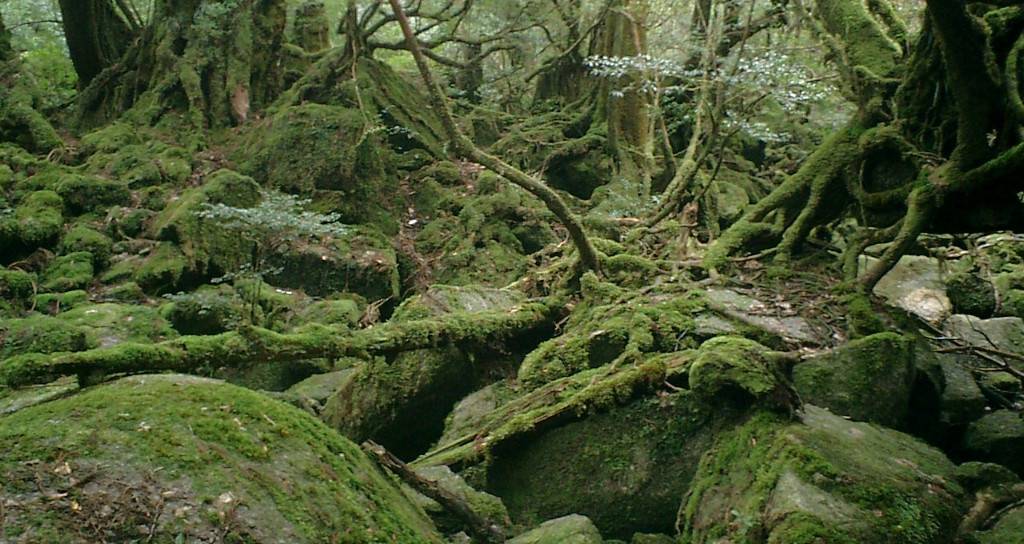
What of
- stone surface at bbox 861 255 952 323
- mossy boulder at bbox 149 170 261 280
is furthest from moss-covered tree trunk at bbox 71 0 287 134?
stone surface at bbox 861 255 952 323

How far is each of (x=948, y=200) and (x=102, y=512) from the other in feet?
17.6

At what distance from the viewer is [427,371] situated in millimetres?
6887

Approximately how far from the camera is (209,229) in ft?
33.3

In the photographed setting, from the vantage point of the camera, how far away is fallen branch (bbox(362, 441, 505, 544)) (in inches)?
184

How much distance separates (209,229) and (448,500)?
686 centimetres

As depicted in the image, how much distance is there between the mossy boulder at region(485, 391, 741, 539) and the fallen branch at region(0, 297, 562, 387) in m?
1.58

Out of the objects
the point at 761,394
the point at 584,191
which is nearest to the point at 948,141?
the point at 761,394

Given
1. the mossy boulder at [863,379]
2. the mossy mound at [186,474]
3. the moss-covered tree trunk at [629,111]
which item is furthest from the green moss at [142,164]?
the mossy boulder at [863,379]

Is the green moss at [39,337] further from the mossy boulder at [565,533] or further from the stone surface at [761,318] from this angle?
the stone surface at [761,318]

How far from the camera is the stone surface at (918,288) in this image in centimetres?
788

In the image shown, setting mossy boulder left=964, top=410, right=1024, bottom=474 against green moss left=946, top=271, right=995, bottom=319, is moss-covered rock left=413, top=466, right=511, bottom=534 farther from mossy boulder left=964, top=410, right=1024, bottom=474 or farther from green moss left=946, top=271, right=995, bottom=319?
green moss left=946, top=271, right=995, bottom=319

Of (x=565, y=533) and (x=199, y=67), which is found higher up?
(x=199, y=67)

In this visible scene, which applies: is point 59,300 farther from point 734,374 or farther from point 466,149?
point 734,374

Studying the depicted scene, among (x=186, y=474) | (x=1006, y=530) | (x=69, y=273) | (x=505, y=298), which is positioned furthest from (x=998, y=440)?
(x=69, y=273)
